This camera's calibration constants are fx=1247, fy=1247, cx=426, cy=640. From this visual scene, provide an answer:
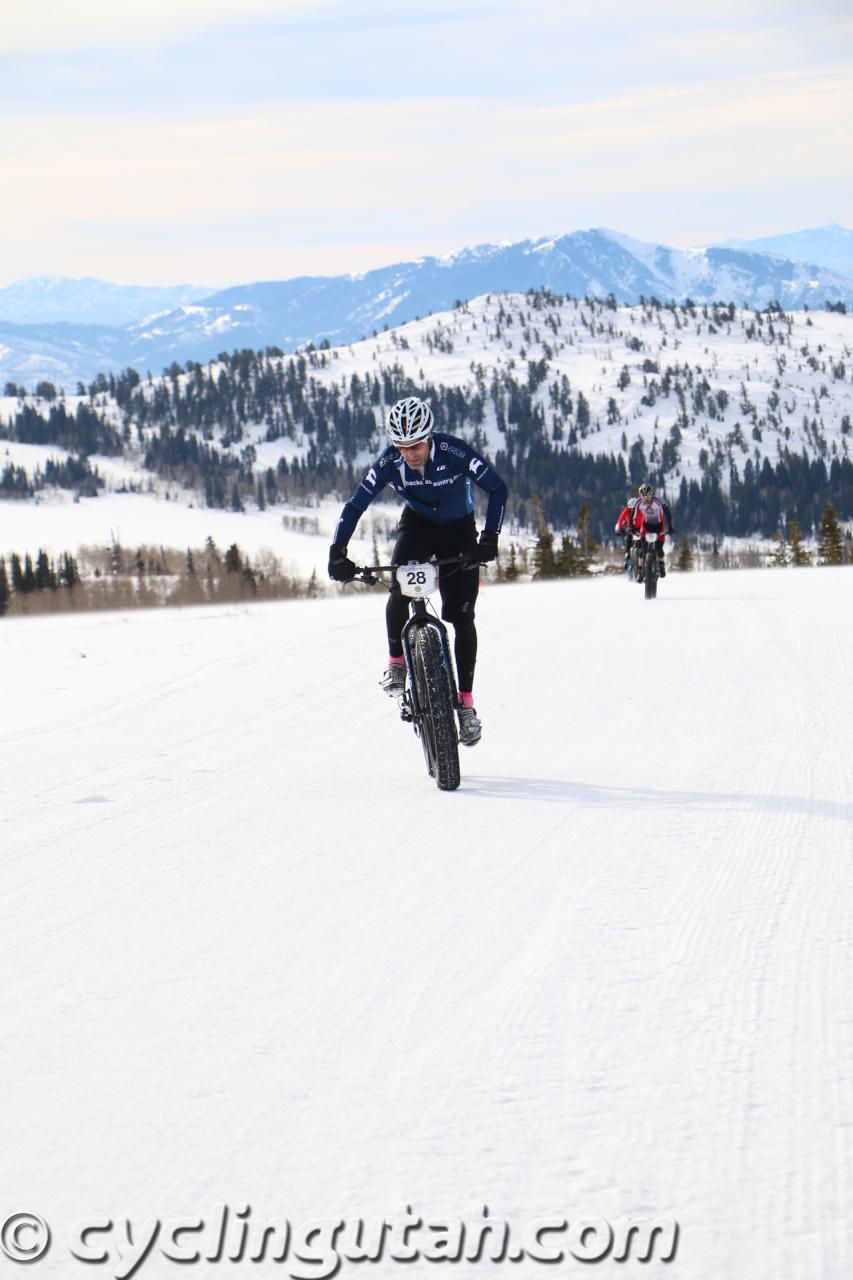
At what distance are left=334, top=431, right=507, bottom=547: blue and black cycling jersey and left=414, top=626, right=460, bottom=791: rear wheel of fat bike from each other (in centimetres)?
86

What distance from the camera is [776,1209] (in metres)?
2.69

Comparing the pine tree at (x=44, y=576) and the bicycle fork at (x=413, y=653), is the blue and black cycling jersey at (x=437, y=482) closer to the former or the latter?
the bicycle fork at (x=413, y=653)

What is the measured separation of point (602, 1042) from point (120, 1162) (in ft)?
4.40

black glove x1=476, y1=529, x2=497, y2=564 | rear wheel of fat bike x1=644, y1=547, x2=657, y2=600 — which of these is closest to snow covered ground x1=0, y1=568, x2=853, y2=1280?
black glove x1=476, y1=529, x2=497, y2=564

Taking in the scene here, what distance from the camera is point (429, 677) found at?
7.52m

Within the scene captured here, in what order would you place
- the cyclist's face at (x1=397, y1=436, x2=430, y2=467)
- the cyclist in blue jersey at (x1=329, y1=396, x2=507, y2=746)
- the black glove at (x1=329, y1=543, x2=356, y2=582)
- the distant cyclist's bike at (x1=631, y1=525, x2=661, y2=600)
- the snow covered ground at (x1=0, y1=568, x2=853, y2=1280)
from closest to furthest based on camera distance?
the snow covered ground at (x1=0, y1=568, x2=853, y2=1280), the cyclist's face at (x1=397, y1=436, x2=430, y2=467), the cyclist in blue jersey at (x1=329, y1=396, x2=507, y2=746), the black glove at (x1=329, y1=543, x2=356, y2=582), the distant cyclist's bike at (x1=631, y1=525, x2=661, y2=600)

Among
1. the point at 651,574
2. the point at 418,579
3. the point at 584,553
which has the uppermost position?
the point at 584,553

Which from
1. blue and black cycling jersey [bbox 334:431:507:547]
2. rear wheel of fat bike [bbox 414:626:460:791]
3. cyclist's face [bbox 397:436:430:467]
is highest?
cyclist's face [bbox 397:436:430:467]

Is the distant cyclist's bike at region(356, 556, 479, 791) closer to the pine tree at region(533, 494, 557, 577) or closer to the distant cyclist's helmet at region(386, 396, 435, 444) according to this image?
the distant cyclist's helmet at region(386, 396, 435, 444)

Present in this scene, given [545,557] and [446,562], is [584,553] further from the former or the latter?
[446,562]

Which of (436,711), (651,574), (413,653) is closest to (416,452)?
(413,653)

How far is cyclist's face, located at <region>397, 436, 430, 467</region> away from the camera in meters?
7.70

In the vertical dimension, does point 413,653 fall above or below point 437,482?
below

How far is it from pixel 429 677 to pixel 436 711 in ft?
0.70
